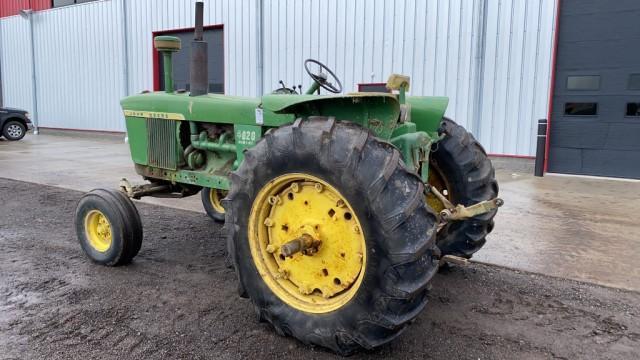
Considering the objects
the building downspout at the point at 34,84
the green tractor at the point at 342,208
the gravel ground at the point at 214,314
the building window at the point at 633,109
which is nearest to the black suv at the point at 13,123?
the building downspout at the point at 34,84

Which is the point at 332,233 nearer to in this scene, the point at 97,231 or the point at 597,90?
the point at 97,231

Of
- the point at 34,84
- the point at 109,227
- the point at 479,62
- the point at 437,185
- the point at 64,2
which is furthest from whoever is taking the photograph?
the point at 34,84

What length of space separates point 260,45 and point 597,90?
7.85 m

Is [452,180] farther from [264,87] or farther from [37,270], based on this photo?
[264,87]

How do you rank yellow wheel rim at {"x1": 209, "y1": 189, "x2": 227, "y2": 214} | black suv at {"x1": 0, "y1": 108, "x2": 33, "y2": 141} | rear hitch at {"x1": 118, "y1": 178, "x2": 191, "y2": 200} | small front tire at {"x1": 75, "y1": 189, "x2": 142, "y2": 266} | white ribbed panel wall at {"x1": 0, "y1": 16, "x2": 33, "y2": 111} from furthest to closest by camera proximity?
white ribbed panel wall at {"x1": 0, "y1": 16, "x2": 33, "y2": 111}
black suv at {"x1": 0, "y1": 108, "x2": 33, "y2": 141}
yellow wheel rim at {"x1": 209, "y1": 189, "x2": 227, "y2": 214}
rear hitch at {"x1": 118, "y1": 178, "x2": 191, "y2": 200}
small front tire at {"x1": 75, "y1": 189, "x2": 142, "y2": 266}

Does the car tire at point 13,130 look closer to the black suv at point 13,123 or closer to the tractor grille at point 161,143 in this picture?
the black suv at point 13,123

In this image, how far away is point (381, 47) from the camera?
11336mm

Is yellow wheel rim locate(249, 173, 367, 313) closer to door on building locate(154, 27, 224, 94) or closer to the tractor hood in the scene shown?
the tractor hood

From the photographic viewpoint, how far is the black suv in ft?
53.4

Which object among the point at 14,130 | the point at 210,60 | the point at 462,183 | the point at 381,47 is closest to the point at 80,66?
the point at 14,130

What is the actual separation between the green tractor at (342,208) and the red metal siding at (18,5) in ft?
60.6

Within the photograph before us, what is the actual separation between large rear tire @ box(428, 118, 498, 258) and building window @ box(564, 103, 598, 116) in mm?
6424

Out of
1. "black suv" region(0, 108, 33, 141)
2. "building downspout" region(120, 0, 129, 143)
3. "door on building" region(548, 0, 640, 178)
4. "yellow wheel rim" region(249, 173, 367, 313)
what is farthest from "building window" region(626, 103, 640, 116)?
"black suv" region(0, 108, 33, 141)

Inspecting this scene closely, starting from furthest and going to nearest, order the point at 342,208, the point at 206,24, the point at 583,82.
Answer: the point at 206,24
the point at 583,82
the point at 342,208
